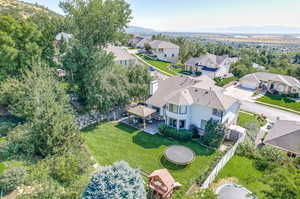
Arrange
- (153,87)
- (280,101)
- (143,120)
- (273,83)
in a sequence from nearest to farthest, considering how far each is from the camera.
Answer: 1. (143,120)
2. (153,87)
3. (280,101)
4. (273,83)

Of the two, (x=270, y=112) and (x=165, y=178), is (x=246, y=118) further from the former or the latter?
(x=165, y=178)

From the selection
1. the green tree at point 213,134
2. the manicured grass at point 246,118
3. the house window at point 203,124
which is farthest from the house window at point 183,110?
the manicured grass at point 246,118

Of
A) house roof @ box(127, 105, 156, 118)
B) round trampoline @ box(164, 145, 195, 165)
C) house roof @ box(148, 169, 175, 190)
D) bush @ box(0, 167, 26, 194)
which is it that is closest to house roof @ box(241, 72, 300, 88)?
house roof @ box(127, 105, 156, 118)

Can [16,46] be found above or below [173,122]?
above

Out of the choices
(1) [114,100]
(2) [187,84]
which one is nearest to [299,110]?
(2) [187,84]

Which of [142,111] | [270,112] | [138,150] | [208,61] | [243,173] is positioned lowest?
[243,173]

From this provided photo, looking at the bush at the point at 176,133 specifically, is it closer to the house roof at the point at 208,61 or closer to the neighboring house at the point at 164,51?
the house roof at the point at 208,61

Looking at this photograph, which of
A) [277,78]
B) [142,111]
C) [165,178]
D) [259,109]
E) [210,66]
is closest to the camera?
[165,178]

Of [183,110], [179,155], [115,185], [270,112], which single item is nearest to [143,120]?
[183,110]
